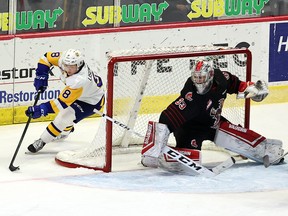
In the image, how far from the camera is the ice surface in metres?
7.27

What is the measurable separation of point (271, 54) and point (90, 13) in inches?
66.0

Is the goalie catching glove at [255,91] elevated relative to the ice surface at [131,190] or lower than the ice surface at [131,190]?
elevated

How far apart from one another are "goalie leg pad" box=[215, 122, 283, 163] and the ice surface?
0.30 ft

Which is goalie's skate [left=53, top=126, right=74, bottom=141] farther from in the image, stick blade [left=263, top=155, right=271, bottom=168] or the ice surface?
stick blade [left=263, top=155, right=271, bottom=168]

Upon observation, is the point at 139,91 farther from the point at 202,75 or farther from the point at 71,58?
the point at 202,75

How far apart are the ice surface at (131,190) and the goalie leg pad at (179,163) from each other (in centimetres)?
6

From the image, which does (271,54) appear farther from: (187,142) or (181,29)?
(187,142)

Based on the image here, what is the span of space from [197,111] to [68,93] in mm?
897

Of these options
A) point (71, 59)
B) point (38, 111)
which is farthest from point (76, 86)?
point (38, 111)

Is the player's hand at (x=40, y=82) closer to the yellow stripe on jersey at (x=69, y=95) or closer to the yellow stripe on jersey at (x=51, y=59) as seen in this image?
the yellow stripe on jersey at (x=51, y=59)

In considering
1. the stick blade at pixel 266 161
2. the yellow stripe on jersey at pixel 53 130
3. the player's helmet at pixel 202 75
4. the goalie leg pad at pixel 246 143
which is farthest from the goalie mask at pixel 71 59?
the stick blade at pixel 266 161

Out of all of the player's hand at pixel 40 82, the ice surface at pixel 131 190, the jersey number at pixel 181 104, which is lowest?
the ice surface at pixel 131 190

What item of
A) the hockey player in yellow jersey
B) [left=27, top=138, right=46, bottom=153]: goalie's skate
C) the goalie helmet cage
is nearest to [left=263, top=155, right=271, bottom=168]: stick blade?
the goalie helmet cage

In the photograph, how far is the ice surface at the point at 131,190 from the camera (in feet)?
23.9
